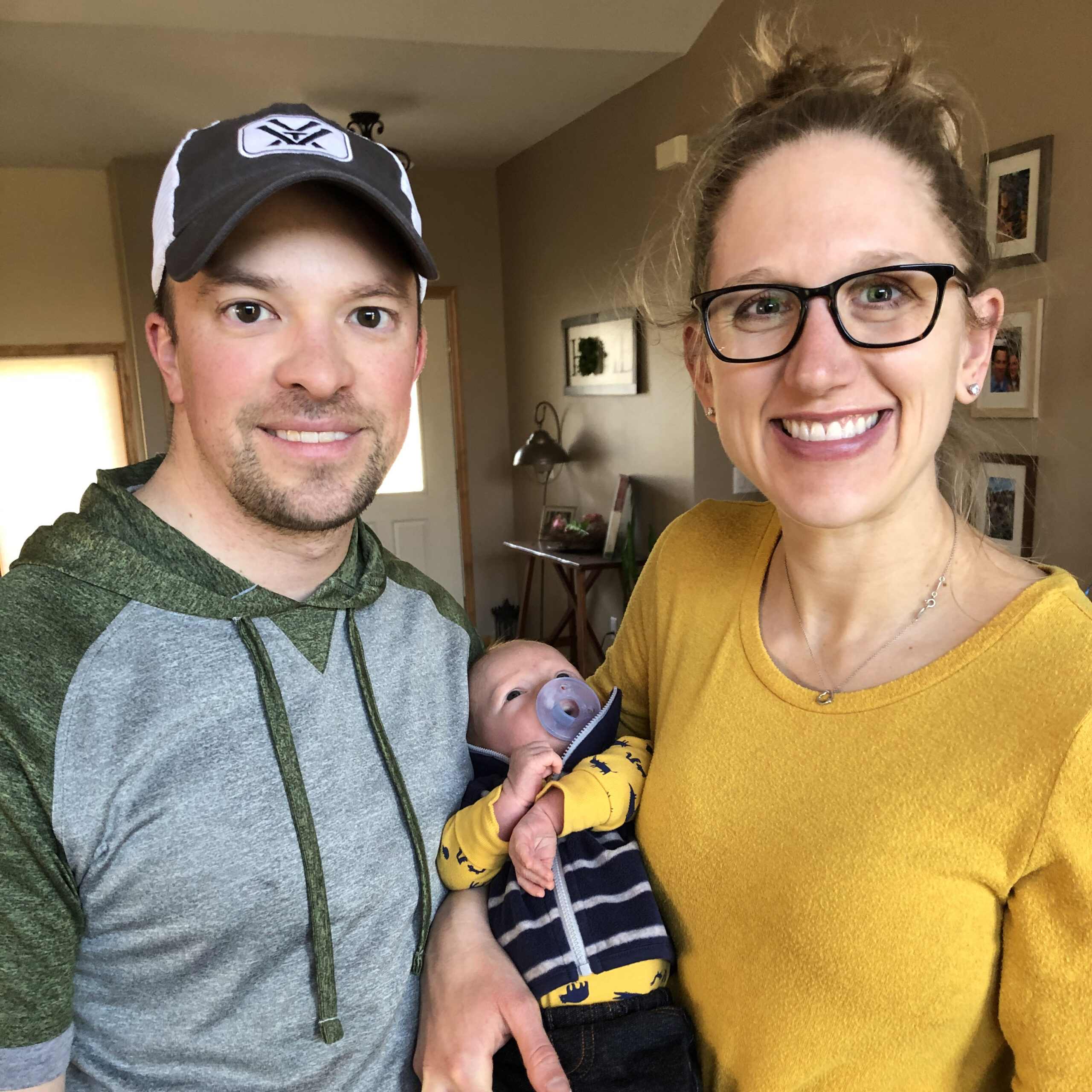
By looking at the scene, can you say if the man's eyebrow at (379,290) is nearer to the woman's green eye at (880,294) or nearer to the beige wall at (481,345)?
the woman's green eye at (880,294)

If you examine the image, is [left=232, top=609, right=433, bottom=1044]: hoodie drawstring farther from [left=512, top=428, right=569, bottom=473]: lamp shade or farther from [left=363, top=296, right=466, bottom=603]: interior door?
[left=363, top=296, right=466, bottom=603]: interior door

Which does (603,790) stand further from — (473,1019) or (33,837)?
(33,837)

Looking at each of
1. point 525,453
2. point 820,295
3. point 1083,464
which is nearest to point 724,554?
point 820,295

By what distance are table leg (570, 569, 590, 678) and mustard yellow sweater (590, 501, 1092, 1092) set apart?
366 cm

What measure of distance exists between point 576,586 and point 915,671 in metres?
3.87

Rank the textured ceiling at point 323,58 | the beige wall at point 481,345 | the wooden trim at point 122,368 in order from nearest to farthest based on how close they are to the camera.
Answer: the textured ceiling at point 323,58
the wooden trim at point 122,368
the beige wall at point 481,345

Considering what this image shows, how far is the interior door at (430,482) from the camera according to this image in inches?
244

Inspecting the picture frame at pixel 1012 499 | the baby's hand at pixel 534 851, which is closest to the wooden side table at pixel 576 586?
the picture frame at pixel 1012 499

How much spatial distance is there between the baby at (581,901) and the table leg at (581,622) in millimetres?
3428

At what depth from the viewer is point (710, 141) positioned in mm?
1164

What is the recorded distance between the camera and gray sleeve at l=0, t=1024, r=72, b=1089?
91 centimetres

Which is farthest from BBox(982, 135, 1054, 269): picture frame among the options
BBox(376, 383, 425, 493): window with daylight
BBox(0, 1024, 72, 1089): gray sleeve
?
BBox(376, 383, 425, 493): window with daylight

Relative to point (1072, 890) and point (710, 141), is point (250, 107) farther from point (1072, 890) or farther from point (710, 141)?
point (1072, 890)

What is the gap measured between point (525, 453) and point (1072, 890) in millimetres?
4626
